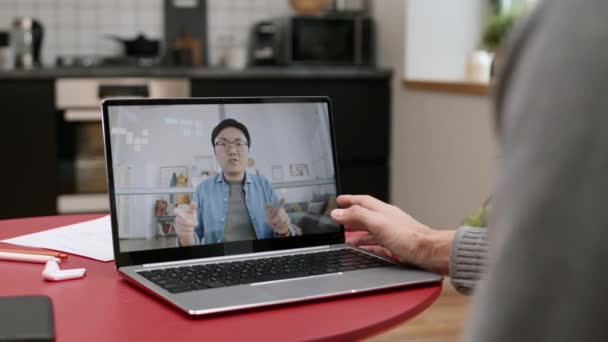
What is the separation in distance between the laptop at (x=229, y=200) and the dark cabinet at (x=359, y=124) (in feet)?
9.82

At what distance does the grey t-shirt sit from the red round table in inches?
6.3

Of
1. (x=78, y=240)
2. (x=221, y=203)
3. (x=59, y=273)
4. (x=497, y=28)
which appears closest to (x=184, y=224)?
(x=221, y=203)

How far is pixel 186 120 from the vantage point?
47.2 inches

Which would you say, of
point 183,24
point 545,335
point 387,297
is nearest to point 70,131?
point 183,24

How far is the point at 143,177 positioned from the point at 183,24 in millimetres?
3583

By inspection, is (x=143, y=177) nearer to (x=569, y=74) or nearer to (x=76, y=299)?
(x=76, y=299)

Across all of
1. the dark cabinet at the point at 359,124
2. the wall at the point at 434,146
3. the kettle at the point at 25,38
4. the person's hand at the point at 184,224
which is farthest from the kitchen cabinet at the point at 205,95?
the person's hand at the point at 184,224

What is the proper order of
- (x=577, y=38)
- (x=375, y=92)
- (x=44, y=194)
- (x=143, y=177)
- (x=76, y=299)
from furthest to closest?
(x=375, y=92) → (x=44, y=194) → (x=143, y=177) → (x=76, y=299) → (x=577, y=38)

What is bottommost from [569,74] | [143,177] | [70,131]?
[70,131]

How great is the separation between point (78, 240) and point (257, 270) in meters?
0.38

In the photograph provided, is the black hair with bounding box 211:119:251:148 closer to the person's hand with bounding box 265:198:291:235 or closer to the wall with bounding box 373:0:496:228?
the person's hand with bounding box 265:198:291:235

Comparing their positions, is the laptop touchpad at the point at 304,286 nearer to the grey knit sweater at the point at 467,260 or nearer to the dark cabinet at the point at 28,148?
the grey knit sweater at the point at 467,260

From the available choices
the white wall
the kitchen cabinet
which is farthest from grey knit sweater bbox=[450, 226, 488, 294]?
the white wall

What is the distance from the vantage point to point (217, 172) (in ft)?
3.91
